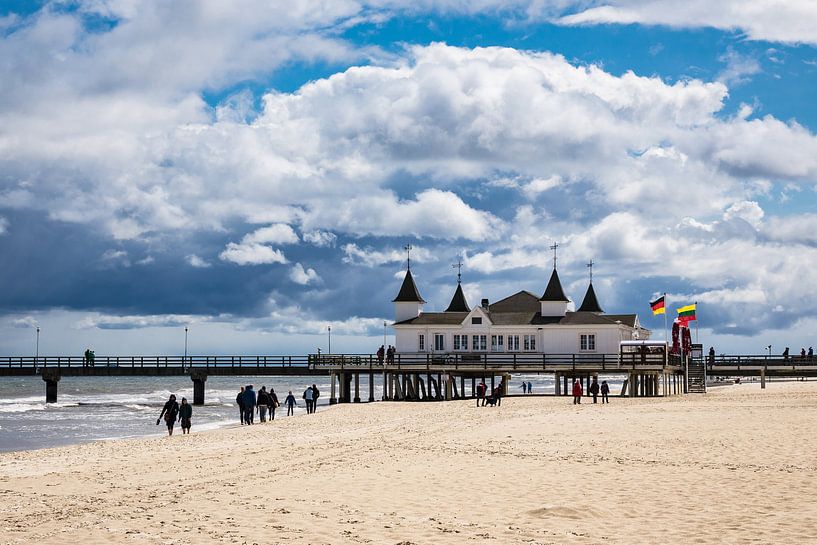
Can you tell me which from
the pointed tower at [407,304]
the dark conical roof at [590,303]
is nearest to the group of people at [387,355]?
the pointed tower at [407,304]

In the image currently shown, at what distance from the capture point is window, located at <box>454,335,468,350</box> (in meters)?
52.6

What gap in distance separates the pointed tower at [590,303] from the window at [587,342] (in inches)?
355

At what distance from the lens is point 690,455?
20016 mm

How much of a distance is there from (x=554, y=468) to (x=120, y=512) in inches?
318

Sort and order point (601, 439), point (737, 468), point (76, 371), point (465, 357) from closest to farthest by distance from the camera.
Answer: point (737, 468), point (601, 439), point (465, 357), point (76, 371)

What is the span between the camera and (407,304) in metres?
54.5

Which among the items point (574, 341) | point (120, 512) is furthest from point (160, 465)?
point (574, 341)

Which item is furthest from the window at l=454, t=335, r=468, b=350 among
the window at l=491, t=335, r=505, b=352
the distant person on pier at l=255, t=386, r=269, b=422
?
the distant person on pier at l=255, t=386, r=269, b=422

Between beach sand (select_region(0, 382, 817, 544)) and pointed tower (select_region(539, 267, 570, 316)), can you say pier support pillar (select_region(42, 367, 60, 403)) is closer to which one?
pointed tower (select_region(539, 267, 570, 316))

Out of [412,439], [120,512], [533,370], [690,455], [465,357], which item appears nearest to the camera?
[120,512]

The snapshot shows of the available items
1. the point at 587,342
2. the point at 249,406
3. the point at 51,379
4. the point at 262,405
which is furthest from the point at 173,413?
the point at 51,379

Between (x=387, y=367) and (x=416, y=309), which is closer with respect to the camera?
(x=387, y=367)

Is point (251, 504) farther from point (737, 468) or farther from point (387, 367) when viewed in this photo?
point (387, 367)

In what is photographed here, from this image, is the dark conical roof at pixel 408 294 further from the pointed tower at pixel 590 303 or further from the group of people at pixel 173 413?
the group of people at pixel 173 413
